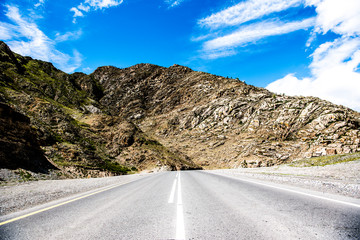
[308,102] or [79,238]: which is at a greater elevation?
[308,102]

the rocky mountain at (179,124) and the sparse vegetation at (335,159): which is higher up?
the rocky mountain at (179,124)

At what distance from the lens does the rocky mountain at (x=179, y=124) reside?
40.7m

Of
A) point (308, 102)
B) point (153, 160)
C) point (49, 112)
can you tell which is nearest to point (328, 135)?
point (308, 102)

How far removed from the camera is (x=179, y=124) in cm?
8744

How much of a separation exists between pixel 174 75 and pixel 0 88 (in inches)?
3498

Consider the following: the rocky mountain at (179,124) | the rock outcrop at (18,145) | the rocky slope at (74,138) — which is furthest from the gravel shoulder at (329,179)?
the rocky mountain at (179,124)

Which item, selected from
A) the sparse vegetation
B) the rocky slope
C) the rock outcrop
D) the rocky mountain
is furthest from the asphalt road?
the rocky mountain

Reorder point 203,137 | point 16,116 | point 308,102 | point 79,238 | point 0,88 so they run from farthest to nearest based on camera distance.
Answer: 1. point 203,137
2. point 308,102
3. point 0,88
4. point 16,116
5. point 79,238

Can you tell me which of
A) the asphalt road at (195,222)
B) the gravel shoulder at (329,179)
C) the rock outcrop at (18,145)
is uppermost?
the rock outcrop at (18,145)

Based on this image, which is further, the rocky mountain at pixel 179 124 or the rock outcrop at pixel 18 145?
the rocky mountain at pixel 179 124

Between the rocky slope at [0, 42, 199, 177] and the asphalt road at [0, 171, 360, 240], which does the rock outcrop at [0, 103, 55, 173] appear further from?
the asphalt road at [0, 171, 360, 240]

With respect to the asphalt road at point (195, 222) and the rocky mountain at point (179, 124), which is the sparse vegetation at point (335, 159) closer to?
the rocky mountain at point (179, 124)

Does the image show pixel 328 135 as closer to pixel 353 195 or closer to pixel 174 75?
pixel 353 195

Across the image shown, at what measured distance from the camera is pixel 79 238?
3619 millimetres
